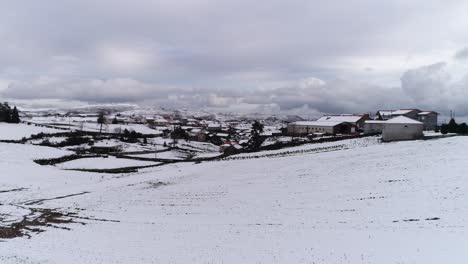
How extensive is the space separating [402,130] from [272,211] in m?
37.1

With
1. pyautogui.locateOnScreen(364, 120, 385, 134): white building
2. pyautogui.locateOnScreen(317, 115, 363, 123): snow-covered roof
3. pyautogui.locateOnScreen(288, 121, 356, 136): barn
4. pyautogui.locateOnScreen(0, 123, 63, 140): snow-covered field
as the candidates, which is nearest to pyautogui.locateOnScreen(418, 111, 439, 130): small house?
pyautogui.locateOnScreen(364, 120, 385, 134): white building

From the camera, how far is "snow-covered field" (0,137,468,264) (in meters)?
18.7

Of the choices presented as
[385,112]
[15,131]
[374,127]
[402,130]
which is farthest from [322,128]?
[15,131]

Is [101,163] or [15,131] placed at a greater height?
[15,131]

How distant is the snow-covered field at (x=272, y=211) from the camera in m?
18.7

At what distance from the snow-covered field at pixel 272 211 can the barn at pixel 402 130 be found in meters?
6.44

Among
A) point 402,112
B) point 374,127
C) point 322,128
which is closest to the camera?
point 374,127

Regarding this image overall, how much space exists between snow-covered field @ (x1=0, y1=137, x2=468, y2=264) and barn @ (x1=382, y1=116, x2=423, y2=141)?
6438mm

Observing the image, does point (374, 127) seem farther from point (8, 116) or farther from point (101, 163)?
point (8, 116)

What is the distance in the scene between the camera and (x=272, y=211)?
1099 inches

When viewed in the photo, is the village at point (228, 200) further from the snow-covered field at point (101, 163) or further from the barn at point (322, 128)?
the barn at point (322, 128)

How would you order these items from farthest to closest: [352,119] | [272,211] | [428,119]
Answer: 1. [352,119]
2. [428,119]
3. [272,211]

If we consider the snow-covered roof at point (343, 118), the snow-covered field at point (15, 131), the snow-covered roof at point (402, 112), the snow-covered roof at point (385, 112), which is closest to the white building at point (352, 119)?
the snow-covered roof at point (343, 118)

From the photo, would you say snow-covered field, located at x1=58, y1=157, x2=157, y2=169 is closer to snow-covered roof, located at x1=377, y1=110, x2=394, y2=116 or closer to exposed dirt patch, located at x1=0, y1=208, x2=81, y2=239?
exposed dirt patch, located at x1=0, y1=208, x2=81, y2=239
